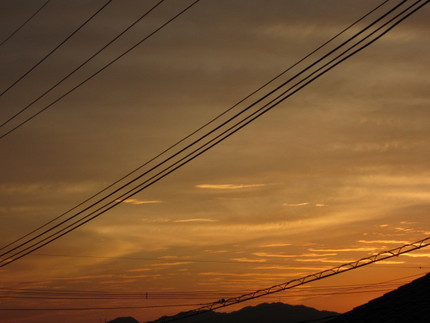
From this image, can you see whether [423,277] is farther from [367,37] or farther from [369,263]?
[367,37]

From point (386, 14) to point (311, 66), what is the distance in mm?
2165

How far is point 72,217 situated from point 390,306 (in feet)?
40.3

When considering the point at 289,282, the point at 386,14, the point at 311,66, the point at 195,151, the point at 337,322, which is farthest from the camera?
the point at 337,322

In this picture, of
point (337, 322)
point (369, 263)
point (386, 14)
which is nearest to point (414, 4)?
point (386, 14)

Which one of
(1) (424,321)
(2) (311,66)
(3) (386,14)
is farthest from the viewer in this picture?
(1) (424,321)

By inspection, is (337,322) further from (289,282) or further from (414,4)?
(414,4)

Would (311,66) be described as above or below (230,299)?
above

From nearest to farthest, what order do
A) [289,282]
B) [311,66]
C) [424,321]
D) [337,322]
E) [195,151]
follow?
[311,66], [195,151], [424,321], [289,282], [337,322]

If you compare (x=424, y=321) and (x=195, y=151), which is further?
(x=424, y=321)

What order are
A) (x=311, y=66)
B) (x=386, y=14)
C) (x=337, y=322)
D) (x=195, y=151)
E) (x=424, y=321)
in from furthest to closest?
→ (x=337, y=322), (x=424, y=321), (x=195, y=151), (x=311, y=66), (x=386, y=14)

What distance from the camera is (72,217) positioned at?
21.9 m

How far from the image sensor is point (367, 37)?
50.4 feet

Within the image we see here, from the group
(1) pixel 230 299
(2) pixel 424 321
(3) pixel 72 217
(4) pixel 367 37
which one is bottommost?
(2) pixel 424 321

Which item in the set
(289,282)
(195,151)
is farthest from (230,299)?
(195,151)
